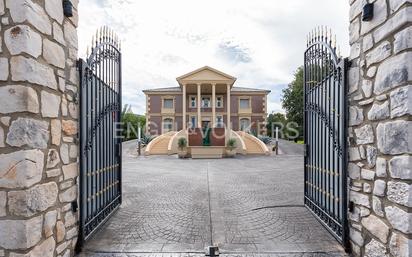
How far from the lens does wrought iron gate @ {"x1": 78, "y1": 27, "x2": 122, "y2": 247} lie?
2.93 m

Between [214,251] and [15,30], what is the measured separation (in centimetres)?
283

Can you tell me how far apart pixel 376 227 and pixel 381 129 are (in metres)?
0.94

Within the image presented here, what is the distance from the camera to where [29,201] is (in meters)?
1.92

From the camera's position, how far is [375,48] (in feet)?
7.48

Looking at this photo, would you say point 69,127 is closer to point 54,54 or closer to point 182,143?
point 54,54

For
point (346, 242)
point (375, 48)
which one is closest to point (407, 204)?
point (346, 242)

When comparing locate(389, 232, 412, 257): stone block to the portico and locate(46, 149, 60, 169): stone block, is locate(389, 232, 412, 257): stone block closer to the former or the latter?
locate(46, 149, 60, 169): stone block

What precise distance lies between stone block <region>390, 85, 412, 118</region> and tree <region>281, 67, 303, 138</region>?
25.3 m

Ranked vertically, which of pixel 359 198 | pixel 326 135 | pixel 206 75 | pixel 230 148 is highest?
pixel 206 75

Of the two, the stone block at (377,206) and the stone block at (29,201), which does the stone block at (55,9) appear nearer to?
the stone block at (29,201)

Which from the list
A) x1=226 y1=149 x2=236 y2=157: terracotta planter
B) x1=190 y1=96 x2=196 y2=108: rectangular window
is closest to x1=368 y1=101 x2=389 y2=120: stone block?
x1=226 y1=149 x2=236 y2=157: terracotta planter

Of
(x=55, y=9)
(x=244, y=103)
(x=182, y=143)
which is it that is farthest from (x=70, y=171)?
(x=244, y=103)

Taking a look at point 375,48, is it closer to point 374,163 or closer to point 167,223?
point 374,163

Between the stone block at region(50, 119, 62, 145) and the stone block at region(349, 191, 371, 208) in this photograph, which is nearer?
the stone block at region(50, 119, 62, 145)
